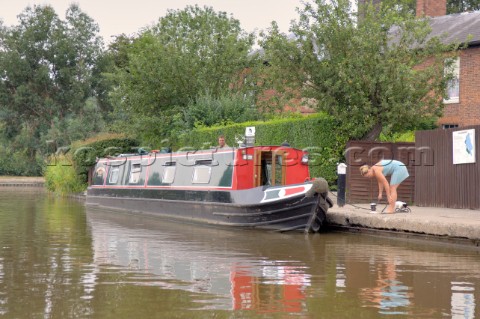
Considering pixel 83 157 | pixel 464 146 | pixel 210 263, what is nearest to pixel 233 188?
pixel 464 146

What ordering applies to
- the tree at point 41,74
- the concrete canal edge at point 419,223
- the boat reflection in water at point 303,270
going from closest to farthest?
1. the boat reflection in water at point 303,270
2. the concrete canal edge at point 419,223
3. the tree at point 41,74

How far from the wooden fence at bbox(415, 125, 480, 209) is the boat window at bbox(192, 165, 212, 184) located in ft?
15.6

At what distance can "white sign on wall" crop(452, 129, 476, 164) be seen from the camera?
14961mm

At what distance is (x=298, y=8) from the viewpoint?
19.0 meters

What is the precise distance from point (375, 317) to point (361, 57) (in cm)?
1191

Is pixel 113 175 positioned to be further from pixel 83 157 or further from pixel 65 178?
pixel 65 178

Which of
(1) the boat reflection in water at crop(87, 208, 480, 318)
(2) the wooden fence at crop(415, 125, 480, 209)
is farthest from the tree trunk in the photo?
(1) the boat reflection in water at crop(87, 208, 480, 318)

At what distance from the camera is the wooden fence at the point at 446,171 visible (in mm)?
14945

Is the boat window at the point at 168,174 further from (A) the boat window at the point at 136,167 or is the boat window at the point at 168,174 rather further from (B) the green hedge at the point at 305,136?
(A) the boat window at the point at 136,167

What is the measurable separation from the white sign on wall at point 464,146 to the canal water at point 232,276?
3.32 m

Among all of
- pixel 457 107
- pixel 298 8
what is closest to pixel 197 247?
pixel 298 8

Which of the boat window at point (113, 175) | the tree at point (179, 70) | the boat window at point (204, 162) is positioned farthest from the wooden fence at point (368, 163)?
the tree at point (179, 70)

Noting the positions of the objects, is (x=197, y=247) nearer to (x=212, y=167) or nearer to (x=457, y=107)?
(x=212, y=167)

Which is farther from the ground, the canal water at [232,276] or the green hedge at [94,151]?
the green hedge at [94,151]
